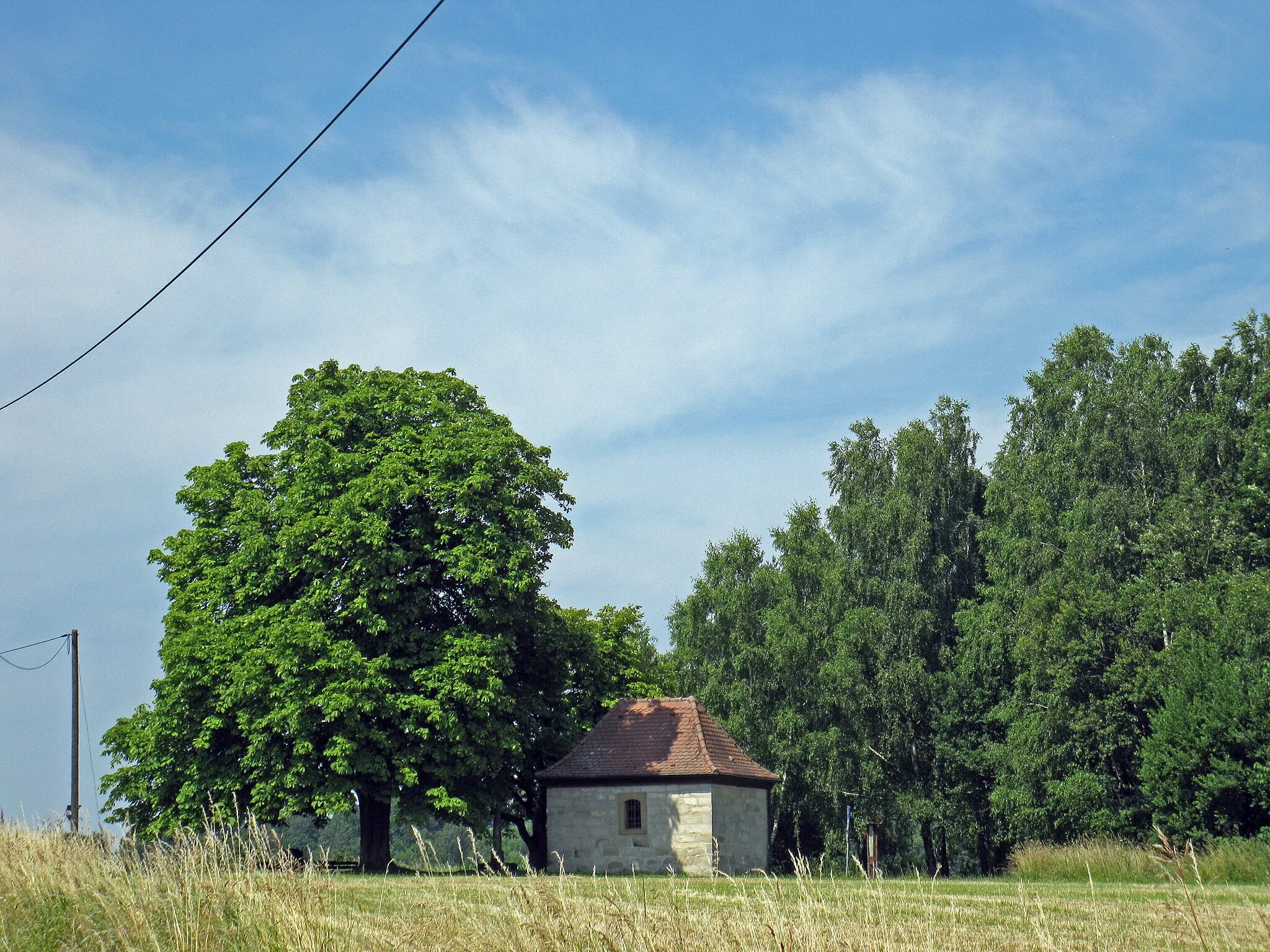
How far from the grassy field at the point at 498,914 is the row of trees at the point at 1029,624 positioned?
19.0m

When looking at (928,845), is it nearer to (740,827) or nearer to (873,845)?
(873,845)

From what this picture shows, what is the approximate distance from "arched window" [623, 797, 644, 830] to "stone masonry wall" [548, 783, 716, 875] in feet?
0.47

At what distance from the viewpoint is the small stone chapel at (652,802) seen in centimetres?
3005

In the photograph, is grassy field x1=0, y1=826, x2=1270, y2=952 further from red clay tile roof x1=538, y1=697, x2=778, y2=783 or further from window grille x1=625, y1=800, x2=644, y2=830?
window grille x1=625, y1=800, x2=644, y2=830

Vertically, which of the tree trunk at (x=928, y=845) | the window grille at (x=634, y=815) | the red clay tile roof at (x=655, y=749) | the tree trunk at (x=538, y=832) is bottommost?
the tree trunk at (x=928, y=845)

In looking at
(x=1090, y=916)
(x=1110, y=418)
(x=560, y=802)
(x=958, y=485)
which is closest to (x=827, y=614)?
(x=958, y=485)

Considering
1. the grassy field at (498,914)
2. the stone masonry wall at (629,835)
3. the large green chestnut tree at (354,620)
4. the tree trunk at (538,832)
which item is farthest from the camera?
the tree trunk at (538,832)

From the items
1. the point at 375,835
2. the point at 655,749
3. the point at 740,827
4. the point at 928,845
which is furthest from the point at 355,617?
the point at 928,845

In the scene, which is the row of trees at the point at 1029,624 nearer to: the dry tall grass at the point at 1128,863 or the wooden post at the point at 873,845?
the wooden post at the point at 873,845

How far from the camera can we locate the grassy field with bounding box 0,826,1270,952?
20.0 feet

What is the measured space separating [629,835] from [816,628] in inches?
606

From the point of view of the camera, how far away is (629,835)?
100.0ft

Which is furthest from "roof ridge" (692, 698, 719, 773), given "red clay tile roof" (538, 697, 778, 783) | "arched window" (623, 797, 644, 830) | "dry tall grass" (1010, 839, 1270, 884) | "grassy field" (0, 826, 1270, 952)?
"grassy field" (0, 826, 1270, 952)

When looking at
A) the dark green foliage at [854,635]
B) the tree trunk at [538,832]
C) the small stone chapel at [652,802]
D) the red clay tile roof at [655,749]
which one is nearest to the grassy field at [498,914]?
the small stone chapel at [652,802]
